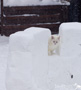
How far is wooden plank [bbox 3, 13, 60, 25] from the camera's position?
41.7 feet

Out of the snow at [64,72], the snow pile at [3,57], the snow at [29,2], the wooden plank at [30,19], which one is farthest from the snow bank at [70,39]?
the snow at [29,2]

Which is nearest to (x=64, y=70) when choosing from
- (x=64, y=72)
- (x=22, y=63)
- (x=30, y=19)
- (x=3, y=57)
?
(x=64, y=72)

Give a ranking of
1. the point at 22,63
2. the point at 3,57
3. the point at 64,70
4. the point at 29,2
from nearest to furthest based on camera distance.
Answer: the point at 22,63 → the point at 64,70 → the point at 3,57 → the point at 29,2

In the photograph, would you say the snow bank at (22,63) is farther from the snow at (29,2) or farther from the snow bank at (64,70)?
the snow at (29,2)

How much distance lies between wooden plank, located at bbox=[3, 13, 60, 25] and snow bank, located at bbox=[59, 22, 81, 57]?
6.35 meters

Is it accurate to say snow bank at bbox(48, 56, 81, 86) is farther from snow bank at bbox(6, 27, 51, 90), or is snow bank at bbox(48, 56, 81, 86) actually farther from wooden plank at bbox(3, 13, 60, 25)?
wooden plank at bbox(3, 13, 60, 25)

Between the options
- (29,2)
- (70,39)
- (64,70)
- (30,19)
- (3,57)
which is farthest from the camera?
(29,2)

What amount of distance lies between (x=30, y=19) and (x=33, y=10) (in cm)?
40

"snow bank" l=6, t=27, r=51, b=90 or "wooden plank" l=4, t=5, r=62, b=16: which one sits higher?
"snow bank" l=6, t=27, r=51, b=90

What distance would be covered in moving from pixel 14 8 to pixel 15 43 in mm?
7764

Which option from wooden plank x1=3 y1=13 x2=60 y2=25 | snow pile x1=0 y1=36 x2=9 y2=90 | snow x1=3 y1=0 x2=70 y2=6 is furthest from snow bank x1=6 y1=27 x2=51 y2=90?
snow x1=3 y1=0 x2=70 y2=6

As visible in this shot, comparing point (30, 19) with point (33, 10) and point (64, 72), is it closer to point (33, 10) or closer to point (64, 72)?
point (33, 10)

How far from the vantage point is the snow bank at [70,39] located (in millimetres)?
6371

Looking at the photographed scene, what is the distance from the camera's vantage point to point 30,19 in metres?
12.9
